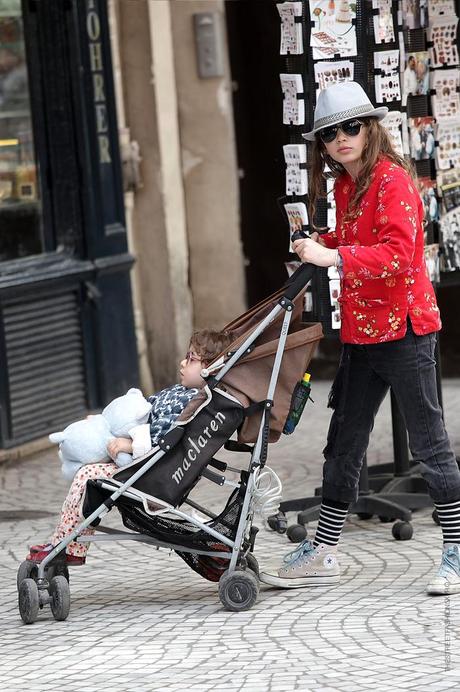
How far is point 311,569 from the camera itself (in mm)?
5730

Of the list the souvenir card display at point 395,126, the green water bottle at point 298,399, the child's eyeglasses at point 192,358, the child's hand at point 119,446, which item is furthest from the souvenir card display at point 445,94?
the child's hand at point 119,446

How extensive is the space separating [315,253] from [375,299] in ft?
0.98

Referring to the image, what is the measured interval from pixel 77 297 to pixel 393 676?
4845mm

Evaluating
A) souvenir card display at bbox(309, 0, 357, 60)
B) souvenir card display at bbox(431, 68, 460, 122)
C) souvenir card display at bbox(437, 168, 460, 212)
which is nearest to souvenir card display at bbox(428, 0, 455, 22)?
souvenir card display at bbox(431, 68, 460, 122)

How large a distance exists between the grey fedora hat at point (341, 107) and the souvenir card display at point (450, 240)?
1358 millimetres

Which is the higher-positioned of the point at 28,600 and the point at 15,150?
the point at 15,150

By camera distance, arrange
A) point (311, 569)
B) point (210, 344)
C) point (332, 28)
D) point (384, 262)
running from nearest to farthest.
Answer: point (384, 262), point (210, 344), point (311, 569), point (332, 28)

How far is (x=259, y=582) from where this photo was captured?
554 cm

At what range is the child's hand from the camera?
5.33 m

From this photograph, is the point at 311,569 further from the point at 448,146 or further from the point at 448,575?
the point at 448,146

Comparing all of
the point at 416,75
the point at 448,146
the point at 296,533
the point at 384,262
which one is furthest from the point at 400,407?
the point at 416,75

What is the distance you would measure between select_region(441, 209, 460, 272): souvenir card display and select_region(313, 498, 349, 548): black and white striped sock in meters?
1.49

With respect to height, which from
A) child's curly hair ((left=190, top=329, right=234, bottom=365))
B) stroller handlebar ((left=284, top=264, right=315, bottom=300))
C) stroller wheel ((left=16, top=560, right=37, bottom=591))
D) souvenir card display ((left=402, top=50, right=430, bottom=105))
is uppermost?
souvenir card display ((left=402, top=50, right=430, bottom=105))

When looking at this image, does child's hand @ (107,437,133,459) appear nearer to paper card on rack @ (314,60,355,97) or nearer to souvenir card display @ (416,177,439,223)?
paper card on rack @ (314,60,355,97)
